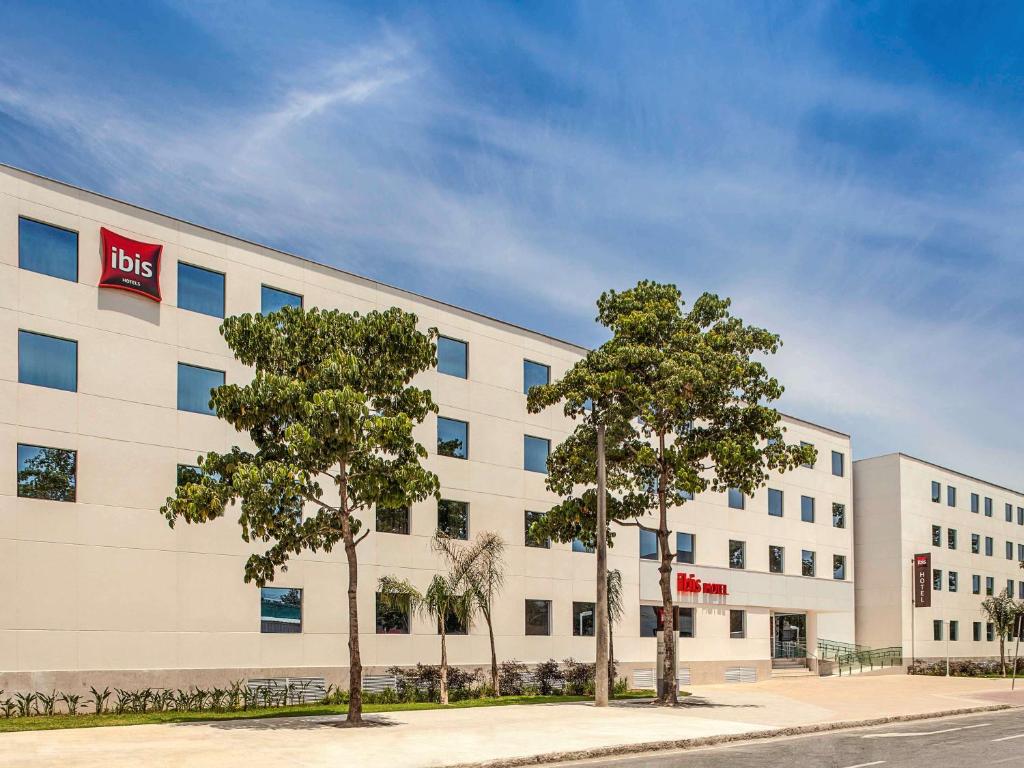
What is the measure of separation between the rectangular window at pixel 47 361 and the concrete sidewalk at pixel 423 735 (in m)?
9.90

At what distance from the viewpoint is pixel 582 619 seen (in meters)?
43.0

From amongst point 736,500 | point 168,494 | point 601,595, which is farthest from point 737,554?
point 168,494

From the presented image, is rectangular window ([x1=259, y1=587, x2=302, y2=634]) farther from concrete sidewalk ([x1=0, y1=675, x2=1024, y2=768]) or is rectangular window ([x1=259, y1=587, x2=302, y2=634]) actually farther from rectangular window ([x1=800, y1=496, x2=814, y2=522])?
rectangular window ([x1=800, y1=496, x2=814, y2=522])

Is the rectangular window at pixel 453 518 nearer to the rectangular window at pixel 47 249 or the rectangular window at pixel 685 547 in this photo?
the rectangular window at pixel 685 547

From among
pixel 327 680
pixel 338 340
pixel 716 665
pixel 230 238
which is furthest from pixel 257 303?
pixel 716 665

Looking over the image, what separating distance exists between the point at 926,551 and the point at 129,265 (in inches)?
2134

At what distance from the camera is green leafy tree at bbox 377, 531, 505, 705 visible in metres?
34.9

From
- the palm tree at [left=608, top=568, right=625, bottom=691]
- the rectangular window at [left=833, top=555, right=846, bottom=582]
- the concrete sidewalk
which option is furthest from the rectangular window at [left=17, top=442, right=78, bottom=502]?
the rectangular window at [left=833, top=555, right=846, bottom=582]

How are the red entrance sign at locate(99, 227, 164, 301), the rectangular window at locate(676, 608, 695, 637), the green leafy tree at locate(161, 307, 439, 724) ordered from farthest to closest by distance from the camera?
the rectangular window at locate(676, 608, 695, 637) → the red entrance sign at locate(99, 227, 164, 301) → the green leafy tree at locate(161, 307, 439, 724)

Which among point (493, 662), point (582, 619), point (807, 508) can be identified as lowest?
point (493, 662)

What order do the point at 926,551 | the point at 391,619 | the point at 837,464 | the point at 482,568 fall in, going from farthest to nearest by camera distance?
the point at 926,551 < the point at 837,464 < the point at 482,568 < the point at 391,619

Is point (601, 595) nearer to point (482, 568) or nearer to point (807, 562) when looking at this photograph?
point (482, 568)

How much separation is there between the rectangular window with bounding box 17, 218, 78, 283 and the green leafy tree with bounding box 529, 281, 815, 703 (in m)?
14.1

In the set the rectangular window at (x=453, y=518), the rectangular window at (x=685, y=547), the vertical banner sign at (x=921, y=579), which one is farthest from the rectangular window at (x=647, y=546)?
the vertical banner sign at (x=921, y=579)
